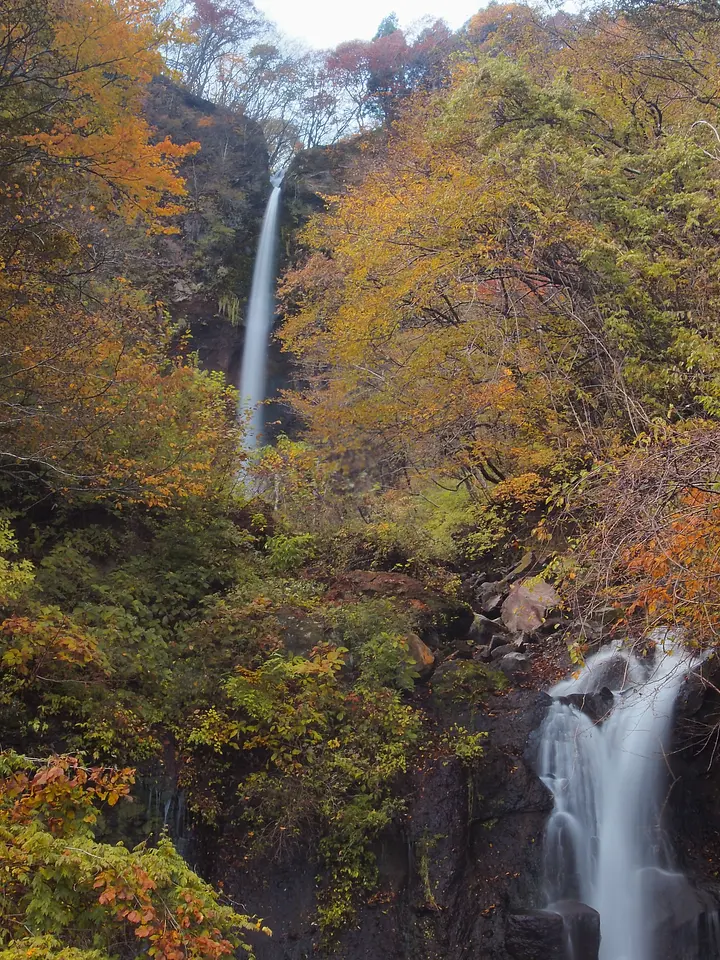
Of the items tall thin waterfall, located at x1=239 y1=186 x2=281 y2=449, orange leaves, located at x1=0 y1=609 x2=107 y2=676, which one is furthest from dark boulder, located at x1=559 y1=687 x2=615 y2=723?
tall thin waterfall, located at x1=239 y1=186 x2=281 y2=449

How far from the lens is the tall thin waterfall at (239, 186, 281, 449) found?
24078 millimetres

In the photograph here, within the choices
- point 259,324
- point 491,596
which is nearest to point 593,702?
point 491,596

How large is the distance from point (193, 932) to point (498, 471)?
853cm

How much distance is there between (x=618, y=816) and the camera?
23.9 feet

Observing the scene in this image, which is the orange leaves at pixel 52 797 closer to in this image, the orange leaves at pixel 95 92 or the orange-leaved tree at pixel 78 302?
the orange-leaved tree at pixel 78 302

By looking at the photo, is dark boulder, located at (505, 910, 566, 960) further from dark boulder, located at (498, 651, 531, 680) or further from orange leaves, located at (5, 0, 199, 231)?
orange leaves, located at (5, 0, 199, 231)

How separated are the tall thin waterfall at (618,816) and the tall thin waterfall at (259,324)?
1697 cm

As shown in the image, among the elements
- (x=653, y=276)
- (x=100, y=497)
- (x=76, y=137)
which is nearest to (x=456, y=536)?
(x=653, y=276)

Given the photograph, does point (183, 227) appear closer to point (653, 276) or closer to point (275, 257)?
point (275, 257)

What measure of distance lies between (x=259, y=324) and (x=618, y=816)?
20650 mm

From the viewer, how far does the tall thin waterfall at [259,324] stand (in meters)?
24.1

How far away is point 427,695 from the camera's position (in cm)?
800

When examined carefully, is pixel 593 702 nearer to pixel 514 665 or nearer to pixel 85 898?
pixel 514 665

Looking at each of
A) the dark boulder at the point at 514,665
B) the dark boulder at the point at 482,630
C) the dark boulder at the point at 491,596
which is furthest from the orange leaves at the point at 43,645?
the dark boulder at the point at 491,596
